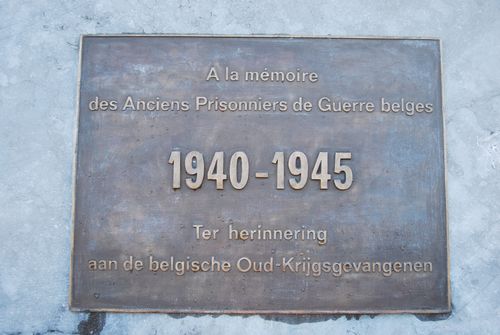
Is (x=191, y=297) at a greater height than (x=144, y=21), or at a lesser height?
lesser

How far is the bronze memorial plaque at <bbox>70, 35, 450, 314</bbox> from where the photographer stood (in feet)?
12.5

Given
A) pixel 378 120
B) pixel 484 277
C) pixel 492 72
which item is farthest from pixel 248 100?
pixel 484 277

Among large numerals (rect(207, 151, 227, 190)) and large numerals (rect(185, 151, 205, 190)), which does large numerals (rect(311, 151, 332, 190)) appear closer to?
large numerals (rect(207, 151, 227, 190))

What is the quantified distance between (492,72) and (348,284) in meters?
1.79

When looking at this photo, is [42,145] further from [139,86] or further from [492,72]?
[492,72]

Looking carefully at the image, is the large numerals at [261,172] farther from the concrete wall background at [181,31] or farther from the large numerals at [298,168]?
the concrete wall background at [181,31]

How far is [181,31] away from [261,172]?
1146 mm

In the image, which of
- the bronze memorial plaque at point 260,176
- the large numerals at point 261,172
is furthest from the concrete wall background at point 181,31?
the large numerals at point 261,172

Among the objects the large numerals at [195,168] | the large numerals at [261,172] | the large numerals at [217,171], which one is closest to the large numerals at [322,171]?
the large numerals at [261,172]

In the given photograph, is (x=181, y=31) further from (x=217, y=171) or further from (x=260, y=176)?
(x=260, y=176)

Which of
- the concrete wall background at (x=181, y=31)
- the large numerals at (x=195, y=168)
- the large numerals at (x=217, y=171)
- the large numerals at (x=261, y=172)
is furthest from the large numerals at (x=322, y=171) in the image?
the concrete wall background at (x=181, y=31)

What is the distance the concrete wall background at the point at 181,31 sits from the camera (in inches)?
151

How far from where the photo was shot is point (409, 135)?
3.98 metres

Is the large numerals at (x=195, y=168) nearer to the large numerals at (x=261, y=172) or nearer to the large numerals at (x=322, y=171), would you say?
the large numerals at (x=261, y=172)
